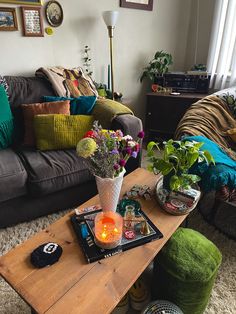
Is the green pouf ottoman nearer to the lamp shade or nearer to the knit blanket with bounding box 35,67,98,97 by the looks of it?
the knit blanket with bounding box 35,67,98,97

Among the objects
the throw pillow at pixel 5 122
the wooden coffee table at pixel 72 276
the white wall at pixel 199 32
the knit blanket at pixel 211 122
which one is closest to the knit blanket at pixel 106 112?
the knit blanket at pixel 211 122

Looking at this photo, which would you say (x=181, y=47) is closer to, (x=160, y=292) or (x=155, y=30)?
(x=155, y=30)

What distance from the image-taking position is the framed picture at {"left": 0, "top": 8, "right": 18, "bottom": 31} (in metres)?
1.86

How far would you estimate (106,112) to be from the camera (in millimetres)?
1826

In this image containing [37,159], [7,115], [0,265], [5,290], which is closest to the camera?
[0,265]

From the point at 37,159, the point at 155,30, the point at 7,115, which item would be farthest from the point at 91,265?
the point at 155,30

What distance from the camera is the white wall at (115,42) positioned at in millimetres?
2058

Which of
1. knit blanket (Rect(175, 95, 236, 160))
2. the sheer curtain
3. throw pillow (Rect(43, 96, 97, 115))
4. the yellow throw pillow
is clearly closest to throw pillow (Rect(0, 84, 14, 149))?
throw pillow (Rect(43, 96, 97, 115))

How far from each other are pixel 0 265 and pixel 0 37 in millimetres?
1716

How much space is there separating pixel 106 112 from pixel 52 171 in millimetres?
606

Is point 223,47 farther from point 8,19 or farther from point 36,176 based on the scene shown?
point 36,176

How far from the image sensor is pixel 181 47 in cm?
304

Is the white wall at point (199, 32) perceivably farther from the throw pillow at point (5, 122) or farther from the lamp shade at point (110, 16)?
the throw pillow at point (5, 122)

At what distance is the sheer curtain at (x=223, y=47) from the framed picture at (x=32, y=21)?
1.83m
